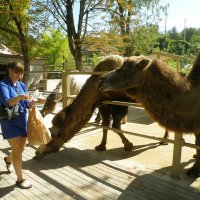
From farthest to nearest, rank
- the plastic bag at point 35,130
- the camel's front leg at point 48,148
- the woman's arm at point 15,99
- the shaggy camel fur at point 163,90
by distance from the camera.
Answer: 1. the camel's front leg at point 48,148
2. the plastic bag at point 35,130
3. the woman's arm at point 15,99
4. the shaggy camel fur at point 163,90

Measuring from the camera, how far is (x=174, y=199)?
12.0ft

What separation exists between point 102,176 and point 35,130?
123cm

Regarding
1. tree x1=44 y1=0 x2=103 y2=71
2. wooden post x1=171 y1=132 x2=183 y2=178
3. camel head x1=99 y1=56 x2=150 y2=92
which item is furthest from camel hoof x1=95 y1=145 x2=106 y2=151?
tree x1=44 y1=0 x2=103 y2=71

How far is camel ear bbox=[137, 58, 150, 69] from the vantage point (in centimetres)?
348

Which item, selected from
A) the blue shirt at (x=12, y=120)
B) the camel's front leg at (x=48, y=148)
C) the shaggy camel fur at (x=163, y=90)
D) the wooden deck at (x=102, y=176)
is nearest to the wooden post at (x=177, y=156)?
the wooden deck at (x=102, y=176)

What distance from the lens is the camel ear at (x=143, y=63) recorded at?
137 inches

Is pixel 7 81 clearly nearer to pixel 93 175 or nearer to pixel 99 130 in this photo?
pixel 93 175

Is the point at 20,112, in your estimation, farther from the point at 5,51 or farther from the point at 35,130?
the point at 5,51

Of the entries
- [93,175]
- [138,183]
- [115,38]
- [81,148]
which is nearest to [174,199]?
[138,183]

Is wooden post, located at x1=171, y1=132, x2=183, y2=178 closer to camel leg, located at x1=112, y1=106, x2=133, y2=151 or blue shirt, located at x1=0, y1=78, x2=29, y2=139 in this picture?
camel leg, located at x1=112, y1=106, x2=133, y2=151

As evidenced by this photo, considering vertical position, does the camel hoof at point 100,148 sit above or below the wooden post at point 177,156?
below

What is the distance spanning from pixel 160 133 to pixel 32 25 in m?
12.3

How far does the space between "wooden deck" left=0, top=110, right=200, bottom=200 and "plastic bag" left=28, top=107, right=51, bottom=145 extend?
65 cm

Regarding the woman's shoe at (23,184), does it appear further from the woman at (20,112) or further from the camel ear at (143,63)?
the camel ear at (143,63)
